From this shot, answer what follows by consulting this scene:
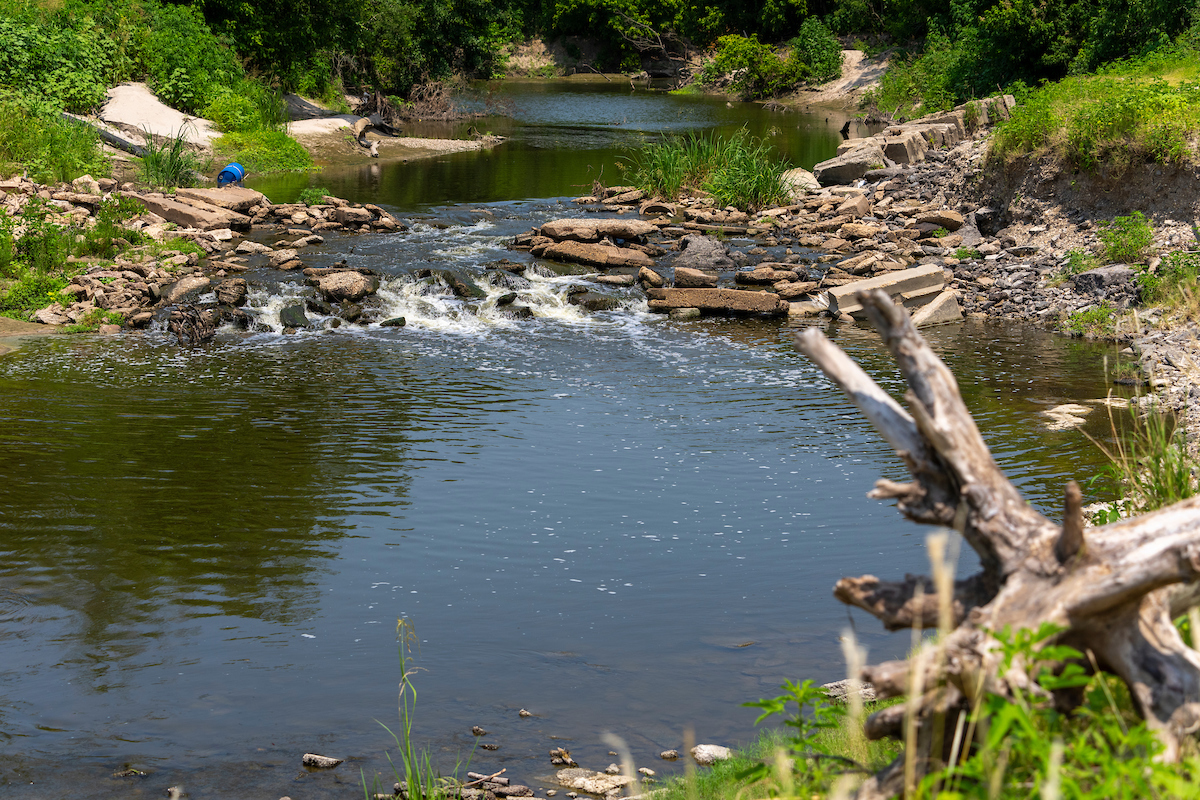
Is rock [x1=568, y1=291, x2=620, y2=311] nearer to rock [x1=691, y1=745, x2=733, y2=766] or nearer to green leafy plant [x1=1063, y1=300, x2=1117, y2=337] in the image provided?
green leafy plant [x1=1063, y1=300, x2=1117, y2=337]

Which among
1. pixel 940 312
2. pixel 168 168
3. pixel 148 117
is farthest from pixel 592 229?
pixel 148 117

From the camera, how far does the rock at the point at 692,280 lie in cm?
1587

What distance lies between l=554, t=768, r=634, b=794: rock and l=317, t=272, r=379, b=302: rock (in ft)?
37.1

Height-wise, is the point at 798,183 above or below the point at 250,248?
above

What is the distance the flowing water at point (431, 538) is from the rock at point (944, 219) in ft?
17.6

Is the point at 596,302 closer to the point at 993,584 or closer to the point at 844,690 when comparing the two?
the point at 844,690

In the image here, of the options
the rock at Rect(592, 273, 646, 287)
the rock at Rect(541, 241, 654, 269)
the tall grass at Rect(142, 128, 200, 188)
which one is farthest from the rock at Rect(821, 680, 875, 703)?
the tall grass at Rect(142, 128, 200, 188)

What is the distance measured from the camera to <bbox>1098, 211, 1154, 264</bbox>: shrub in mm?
14484

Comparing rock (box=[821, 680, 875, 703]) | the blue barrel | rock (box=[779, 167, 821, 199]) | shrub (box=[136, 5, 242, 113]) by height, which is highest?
shrub (box=[136, 5, 242, 113])

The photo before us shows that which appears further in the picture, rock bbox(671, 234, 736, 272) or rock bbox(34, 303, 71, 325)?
rock bbox(671, 234, 736, 272)

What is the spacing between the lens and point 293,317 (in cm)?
1412

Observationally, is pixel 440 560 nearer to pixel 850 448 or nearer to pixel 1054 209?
pixel 850 448

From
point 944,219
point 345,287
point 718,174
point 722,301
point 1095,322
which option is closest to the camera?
point 1095,322

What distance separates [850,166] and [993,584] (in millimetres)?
21074
